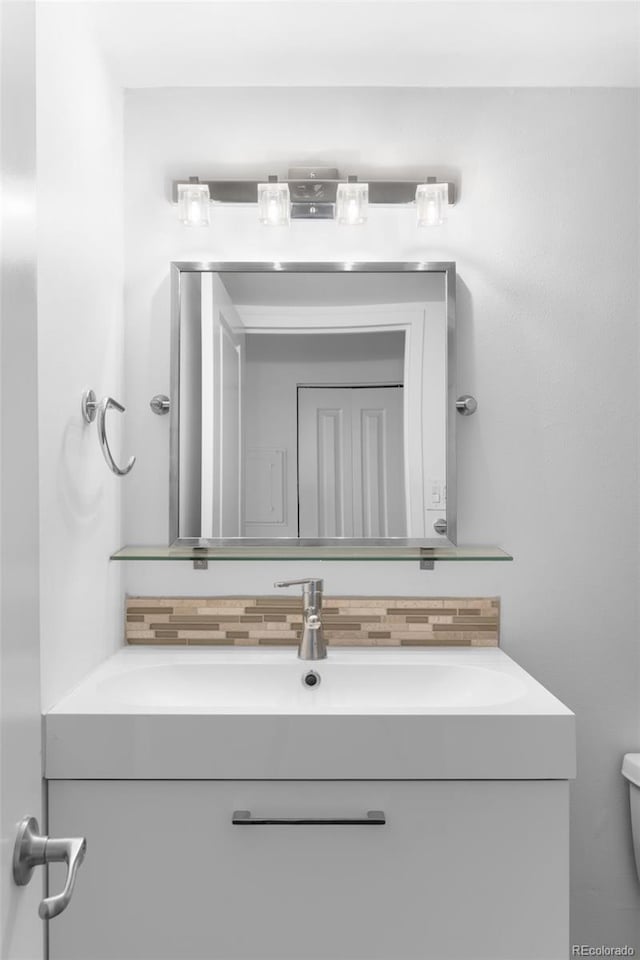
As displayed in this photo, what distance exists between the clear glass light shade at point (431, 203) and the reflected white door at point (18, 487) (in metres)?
1.13

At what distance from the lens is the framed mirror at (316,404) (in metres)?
1.68

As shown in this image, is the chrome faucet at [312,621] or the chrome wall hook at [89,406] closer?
the chrome wall hook at [89,406]

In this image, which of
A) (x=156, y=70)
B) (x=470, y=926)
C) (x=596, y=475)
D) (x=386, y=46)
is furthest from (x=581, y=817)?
(x=156, y=70)

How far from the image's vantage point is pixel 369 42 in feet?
5.16

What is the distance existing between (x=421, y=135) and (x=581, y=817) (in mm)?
1634

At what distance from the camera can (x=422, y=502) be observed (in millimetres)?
1690

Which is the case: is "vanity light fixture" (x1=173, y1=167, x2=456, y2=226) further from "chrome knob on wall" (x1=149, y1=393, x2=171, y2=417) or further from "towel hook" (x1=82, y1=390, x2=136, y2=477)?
"towel hook" (x1=82, y1=390, x2=136, y2=477)

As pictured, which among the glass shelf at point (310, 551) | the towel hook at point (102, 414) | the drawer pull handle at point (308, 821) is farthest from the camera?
the glass shelf at point (310, 551)

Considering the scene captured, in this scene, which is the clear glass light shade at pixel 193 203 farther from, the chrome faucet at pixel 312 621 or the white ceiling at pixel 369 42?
the chrome faucet at pixel 312 621

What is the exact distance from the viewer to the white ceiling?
58.2 inches

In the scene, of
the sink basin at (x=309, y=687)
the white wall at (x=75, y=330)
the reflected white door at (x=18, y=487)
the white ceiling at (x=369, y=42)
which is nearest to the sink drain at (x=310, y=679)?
the sink basin at (x=309, y=687)

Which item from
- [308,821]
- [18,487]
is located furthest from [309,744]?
[18,487]

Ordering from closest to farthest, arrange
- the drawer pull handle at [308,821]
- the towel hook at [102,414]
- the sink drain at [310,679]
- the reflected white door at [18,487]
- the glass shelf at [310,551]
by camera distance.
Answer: the reflected white door at [18,487], the drawer pull handle at [308,821], the towel hook at [102,414], the sink drain at [310,679], the glass shelf at [310,551]

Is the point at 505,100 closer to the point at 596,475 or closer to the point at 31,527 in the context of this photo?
the point at 596,475
